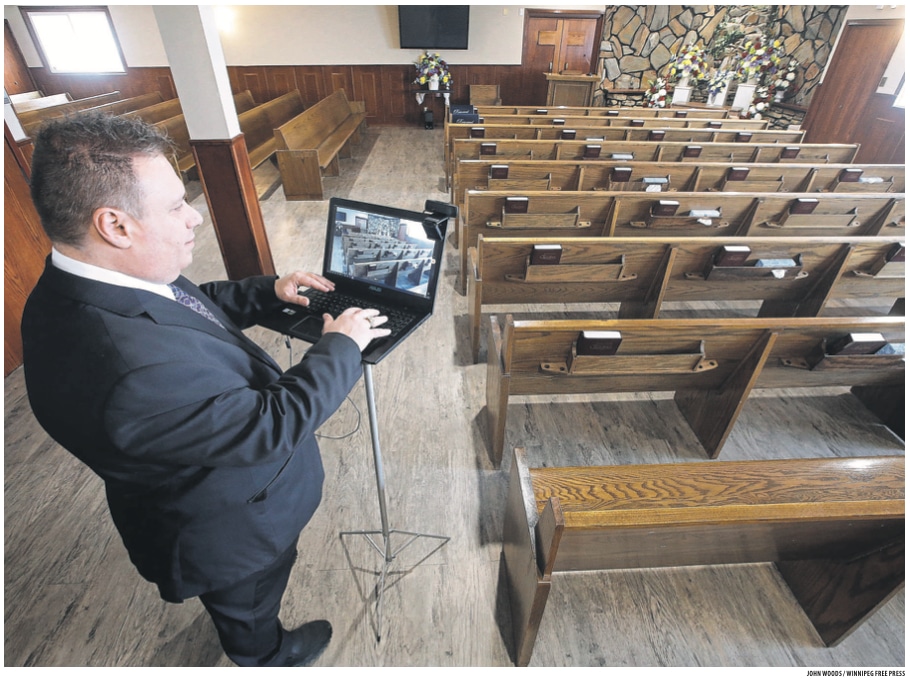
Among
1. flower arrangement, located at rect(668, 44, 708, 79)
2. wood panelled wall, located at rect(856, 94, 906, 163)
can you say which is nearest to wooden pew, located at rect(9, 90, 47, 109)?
flower arrangement, located at rect(668, 44, 708, 79)

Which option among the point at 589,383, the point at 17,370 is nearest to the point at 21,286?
the point at 17,370

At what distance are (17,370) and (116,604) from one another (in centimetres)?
176

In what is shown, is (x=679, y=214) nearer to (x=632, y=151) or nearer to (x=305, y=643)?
(x=632, y=151)

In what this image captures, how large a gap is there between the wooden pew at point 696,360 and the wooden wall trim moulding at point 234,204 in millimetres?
1963

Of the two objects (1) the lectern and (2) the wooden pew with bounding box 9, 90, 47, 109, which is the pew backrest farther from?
(2) the wooden pew with bounding box 9, 90, 47, 109

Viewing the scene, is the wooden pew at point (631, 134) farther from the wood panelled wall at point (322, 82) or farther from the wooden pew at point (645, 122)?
the wood panelled wall at point (322, 82)

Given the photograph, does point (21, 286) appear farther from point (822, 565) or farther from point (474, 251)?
point (822, 565)

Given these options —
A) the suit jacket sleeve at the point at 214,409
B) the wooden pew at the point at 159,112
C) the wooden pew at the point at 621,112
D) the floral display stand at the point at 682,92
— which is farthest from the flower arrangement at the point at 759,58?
the suit jacket sleeve at the point at 214,409

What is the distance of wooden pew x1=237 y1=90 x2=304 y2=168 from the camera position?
5.03m

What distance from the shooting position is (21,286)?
92.3 inches

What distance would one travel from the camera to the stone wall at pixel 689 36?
6.64 meters

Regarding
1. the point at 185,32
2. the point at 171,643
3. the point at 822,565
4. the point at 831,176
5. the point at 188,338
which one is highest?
the point at 185,32

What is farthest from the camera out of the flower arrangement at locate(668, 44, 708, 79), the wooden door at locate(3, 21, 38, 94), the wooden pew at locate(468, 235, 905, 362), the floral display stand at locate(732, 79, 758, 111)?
the flower arrangement at locate(668, 44, 708, 79)

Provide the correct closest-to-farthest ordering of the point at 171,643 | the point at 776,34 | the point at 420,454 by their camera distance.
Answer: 1. the point at 171,643
2. the point at 420,454
3. the point at 776,34
